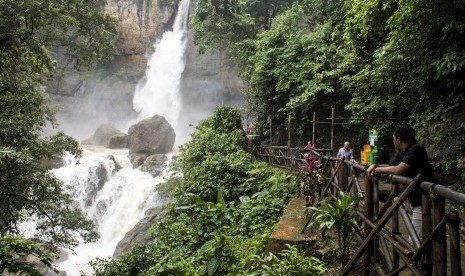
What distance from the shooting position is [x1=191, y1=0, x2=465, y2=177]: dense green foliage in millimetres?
7242

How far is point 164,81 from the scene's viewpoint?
3997 cm

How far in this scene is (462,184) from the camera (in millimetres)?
6578

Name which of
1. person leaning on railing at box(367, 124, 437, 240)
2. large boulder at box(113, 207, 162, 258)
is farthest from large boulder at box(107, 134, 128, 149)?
person leaning on railing at box(367, 124, 437, 240)

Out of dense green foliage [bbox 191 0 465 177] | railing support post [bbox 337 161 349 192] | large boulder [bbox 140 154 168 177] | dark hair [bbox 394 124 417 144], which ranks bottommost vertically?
large boulder [bbox 140 154 168 177]

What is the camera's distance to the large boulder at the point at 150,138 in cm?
2710

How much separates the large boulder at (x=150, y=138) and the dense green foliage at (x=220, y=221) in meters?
10.6

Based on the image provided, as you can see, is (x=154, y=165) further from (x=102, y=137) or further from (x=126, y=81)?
(x=126, y=81)

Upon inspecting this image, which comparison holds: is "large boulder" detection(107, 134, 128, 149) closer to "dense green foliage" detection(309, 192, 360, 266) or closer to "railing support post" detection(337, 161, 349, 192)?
"railing support post" detection(337, 161, 349, 192)

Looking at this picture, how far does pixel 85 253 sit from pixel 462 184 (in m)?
16.1

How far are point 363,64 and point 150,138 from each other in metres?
18.6

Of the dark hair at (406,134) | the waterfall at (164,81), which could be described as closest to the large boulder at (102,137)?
the waterfall at (164,81)

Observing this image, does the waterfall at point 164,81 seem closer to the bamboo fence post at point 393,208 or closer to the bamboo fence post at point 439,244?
the bamboo fence post at point 393,208

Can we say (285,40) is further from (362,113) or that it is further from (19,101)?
(19,101)

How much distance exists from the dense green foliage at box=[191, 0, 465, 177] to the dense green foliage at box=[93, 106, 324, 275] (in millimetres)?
3265
